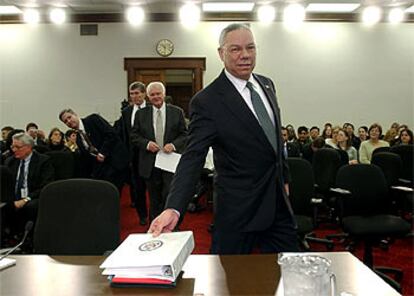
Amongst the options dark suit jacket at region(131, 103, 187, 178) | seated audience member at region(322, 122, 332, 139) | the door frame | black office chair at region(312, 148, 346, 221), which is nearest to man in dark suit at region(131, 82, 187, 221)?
dark suit jacket at region(131, 103, 187, 178)

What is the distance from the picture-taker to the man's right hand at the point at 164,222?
154 cm

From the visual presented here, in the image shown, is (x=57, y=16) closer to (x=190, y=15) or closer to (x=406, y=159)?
(x=190, y=15)

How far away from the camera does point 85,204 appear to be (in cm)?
217

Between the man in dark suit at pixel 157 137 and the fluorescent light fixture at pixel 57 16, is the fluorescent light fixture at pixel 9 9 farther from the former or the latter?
the man in dark suit at pixel 157 137

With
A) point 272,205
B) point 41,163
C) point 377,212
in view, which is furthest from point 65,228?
point 377,212

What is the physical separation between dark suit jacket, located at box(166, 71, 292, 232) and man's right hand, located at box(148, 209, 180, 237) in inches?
11.9

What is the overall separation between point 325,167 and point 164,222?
3347mm

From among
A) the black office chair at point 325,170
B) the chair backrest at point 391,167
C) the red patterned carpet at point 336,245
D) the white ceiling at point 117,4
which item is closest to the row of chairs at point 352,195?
the red patterned carpet at point 336,245

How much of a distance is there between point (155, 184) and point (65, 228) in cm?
207

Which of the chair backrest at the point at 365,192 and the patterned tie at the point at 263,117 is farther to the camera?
the chair backrest at the point at 365,192

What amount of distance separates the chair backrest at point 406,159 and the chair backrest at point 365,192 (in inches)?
55.8

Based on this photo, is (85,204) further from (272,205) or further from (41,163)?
(41,163)

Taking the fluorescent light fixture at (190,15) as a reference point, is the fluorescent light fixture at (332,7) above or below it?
above

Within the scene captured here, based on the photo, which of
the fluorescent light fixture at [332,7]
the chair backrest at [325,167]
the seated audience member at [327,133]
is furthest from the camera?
the fluorescent light fixture at [332,7]
